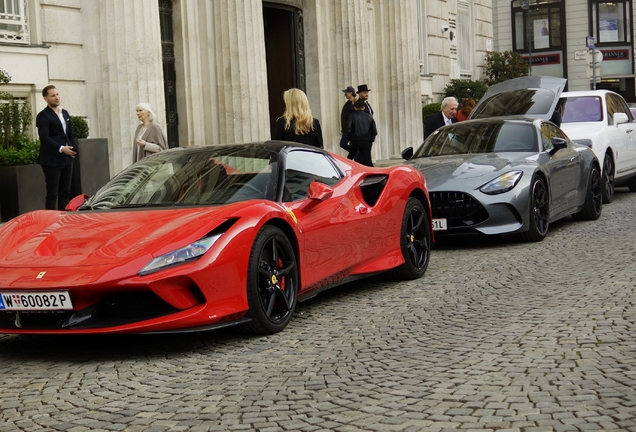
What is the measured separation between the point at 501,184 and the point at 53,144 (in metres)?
5.53

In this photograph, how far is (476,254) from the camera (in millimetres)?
10086

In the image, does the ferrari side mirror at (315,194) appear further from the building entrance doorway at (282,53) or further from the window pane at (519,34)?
the window pane at (519,34)

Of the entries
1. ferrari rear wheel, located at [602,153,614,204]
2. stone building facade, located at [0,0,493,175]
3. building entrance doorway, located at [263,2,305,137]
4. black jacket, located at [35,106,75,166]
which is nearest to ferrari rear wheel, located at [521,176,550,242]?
ferrari rear wheel, located at [602,153,614,204]

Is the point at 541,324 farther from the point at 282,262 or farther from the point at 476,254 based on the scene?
the point at 476,254

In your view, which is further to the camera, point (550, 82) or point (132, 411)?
point (550, 82)

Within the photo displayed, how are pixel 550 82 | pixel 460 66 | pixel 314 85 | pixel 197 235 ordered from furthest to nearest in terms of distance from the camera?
1. pixel 460 66
2. pixel 314 85
3. pixel 550 82
4. pixel 197 235

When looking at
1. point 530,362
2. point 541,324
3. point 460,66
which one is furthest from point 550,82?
point 460,66

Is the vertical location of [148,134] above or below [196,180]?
above

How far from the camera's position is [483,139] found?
11.7 meters

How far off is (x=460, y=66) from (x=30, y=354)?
88.1 ft

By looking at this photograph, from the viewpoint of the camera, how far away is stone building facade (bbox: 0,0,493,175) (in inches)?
582

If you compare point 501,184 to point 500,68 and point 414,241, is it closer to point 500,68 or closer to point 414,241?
point 414,241

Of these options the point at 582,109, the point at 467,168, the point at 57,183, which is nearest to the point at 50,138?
the point at 57,183

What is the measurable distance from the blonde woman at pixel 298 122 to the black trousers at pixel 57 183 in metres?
2.70
